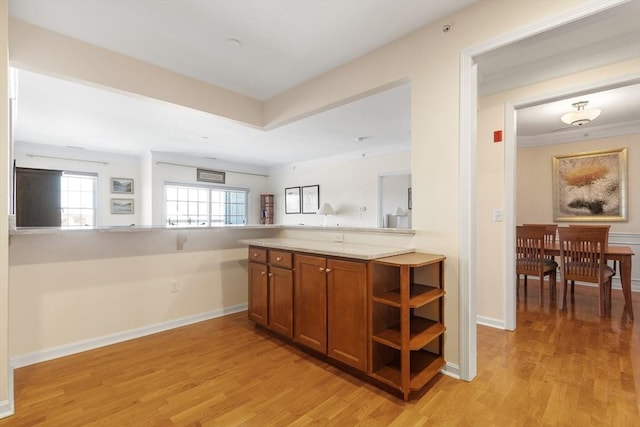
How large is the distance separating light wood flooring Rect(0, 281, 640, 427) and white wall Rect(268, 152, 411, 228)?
3812 mm

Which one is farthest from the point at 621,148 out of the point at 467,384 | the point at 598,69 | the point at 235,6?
the point at 235,6

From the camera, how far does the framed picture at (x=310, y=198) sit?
7.35m

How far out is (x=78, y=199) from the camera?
6121mm

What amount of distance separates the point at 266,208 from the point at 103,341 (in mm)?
5919

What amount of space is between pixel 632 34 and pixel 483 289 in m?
2.46

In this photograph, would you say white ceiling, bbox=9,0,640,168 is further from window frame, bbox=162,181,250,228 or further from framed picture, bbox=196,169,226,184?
framed picture, bbox=196,169,226,184

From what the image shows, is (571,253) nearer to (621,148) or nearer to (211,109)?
(621,148)

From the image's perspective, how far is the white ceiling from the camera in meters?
2.08

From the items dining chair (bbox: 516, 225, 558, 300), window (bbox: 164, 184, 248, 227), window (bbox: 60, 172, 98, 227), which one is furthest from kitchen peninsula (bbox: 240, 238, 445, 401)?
window (bbox: 60, 172, 98, 227)

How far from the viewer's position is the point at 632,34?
2.33 m

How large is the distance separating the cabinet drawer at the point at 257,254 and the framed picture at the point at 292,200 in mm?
4820

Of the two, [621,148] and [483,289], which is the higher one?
[621,148]

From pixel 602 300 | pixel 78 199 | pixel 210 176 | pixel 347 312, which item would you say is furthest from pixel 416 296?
pixel 78 199

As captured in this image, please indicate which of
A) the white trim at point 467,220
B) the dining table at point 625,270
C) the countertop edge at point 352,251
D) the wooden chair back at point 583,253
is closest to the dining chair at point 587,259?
the wooden chair back at point 583,253
